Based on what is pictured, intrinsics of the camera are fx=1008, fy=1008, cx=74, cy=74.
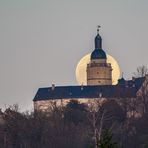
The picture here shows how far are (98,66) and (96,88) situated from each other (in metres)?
19.7

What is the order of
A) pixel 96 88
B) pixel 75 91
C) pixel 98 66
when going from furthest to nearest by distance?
pixel 98 66 < pixel 75 91 < pixel 96 88

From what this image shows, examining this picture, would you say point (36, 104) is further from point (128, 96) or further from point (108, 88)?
point (128, 96)

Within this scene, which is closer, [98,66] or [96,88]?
[96,88]

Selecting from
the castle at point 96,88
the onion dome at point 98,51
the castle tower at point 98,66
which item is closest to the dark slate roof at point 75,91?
the castle at point 96,88

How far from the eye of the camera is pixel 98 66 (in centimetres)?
17938

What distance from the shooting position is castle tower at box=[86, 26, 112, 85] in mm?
177300

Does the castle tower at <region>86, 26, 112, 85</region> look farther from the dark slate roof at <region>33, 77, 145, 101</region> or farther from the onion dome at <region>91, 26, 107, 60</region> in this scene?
the dark slate roof at <region>33, 77, 145, 101</region>

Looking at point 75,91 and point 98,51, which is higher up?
point 98,51

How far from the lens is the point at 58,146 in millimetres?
78438

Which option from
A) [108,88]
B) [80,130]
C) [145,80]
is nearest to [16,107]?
[80,130]

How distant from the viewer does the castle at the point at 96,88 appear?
142188mm

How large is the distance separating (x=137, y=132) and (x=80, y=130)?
17.4 feet

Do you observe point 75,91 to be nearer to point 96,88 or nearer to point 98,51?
point 96,88

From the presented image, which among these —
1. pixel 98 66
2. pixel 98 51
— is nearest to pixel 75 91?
pixel 98 51
